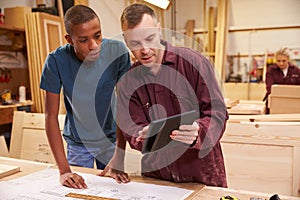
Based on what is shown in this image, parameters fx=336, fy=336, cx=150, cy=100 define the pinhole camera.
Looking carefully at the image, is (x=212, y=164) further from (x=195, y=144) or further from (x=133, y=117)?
(x=133, y=117)

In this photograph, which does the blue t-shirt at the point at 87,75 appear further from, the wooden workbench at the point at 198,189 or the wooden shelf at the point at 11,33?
the wooden shelf at the point at 11,33

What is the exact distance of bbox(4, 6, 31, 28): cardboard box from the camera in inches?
98.0

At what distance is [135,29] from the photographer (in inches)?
37.8

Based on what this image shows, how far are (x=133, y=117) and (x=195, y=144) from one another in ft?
0.80

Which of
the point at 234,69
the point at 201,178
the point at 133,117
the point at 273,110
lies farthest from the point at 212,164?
the point at 234,69

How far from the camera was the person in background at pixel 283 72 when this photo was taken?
12.5 feet

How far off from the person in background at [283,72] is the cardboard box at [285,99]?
1.36m

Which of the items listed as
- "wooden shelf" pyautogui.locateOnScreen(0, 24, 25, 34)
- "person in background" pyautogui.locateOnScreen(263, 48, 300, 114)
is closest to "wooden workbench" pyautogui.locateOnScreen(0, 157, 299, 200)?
"wooden shelf" pyautogui.locateOnScreen(0, 24, 25, 34)

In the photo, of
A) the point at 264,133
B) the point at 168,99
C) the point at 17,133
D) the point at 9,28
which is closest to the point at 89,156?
the point at 168,99

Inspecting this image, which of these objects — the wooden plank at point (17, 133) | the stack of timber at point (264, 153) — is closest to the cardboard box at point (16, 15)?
the wooden plank at point (17, 133)

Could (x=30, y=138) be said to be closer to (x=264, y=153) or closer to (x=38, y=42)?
(x=38, y=42)

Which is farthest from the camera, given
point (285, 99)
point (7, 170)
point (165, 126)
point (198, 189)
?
point (285, 99)

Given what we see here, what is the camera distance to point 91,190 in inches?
40.7

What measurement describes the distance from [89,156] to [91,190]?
0.38 m
